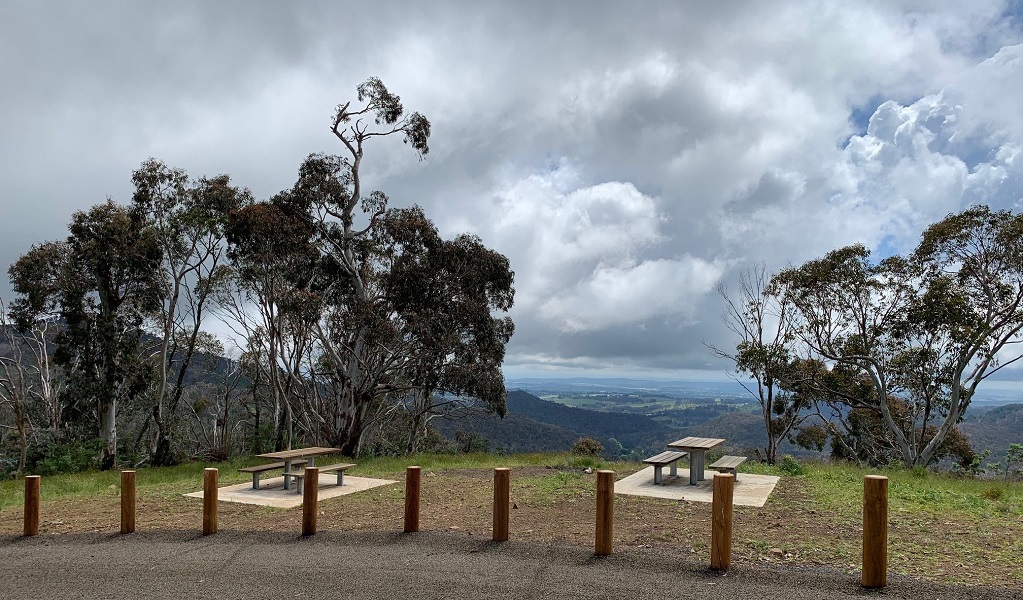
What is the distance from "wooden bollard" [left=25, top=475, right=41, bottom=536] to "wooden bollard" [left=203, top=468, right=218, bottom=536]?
2.18 m

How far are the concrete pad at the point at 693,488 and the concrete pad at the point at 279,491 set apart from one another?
14.5ft

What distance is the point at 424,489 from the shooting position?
422 inches

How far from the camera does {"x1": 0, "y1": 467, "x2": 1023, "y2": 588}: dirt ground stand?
598 centimetres

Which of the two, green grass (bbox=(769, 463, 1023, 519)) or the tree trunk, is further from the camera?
the tree trunk

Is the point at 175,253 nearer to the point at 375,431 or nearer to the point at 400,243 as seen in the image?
the point at 400,243

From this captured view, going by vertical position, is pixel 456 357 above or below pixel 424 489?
above

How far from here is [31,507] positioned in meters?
7.76

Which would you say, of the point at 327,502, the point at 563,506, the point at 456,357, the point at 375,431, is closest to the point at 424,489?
the point at 327,502

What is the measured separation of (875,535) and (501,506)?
340 centimetres

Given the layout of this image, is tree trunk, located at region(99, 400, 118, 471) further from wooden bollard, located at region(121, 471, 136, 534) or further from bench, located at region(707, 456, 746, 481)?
bench, located at region(707, 456, 746, 481)

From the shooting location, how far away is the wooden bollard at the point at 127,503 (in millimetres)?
7555

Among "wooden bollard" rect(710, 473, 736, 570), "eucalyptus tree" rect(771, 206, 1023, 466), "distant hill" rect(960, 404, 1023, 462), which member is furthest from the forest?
"distant hill" rect(960, 404, 1023, 462)

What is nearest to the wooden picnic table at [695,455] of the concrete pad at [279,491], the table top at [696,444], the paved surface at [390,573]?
the table top at [696,444]

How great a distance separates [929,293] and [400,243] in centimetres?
1660
